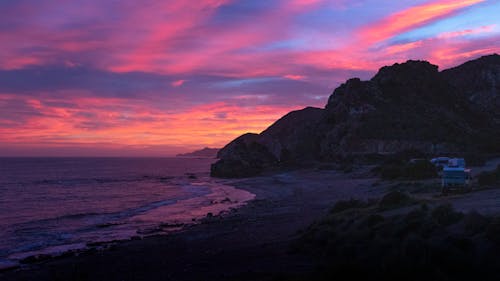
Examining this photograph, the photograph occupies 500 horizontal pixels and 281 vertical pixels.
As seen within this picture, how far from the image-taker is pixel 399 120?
86.9 meters

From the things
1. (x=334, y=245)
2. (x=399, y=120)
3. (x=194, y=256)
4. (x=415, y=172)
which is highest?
(x=399, y=120)

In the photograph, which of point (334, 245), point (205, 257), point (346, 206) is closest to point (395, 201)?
point (346, 206)

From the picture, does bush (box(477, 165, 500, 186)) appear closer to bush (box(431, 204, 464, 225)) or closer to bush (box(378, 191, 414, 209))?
bush (box(378, 191, 414, 209))

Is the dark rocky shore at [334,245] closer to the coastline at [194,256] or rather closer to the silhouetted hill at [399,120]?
the coastline at [194,256]

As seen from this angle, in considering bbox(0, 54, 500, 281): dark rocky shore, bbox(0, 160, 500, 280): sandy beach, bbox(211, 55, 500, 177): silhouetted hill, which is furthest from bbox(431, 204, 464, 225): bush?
bbox(211, 55, 500, 177): silhouetted hill

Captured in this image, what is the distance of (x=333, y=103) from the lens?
108 m

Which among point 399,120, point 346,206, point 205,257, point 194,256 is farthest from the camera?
point 399,120

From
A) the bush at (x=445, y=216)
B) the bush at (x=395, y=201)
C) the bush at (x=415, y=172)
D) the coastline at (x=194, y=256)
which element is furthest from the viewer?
the bush at (x=415, y=172)

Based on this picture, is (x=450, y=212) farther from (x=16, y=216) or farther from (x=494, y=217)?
(x=16, y=216)

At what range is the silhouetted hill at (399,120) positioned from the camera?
3132 inches

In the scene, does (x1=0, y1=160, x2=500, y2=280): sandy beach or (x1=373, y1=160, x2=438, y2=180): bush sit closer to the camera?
(x1=0, y1=160, x2=500, y2=280): sandy beach

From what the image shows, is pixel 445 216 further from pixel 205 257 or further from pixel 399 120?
pixel 399 120

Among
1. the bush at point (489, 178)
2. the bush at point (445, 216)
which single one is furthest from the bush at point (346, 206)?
the bush at point (489, 178)

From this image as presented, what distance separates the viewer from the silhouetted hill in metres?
79.6
